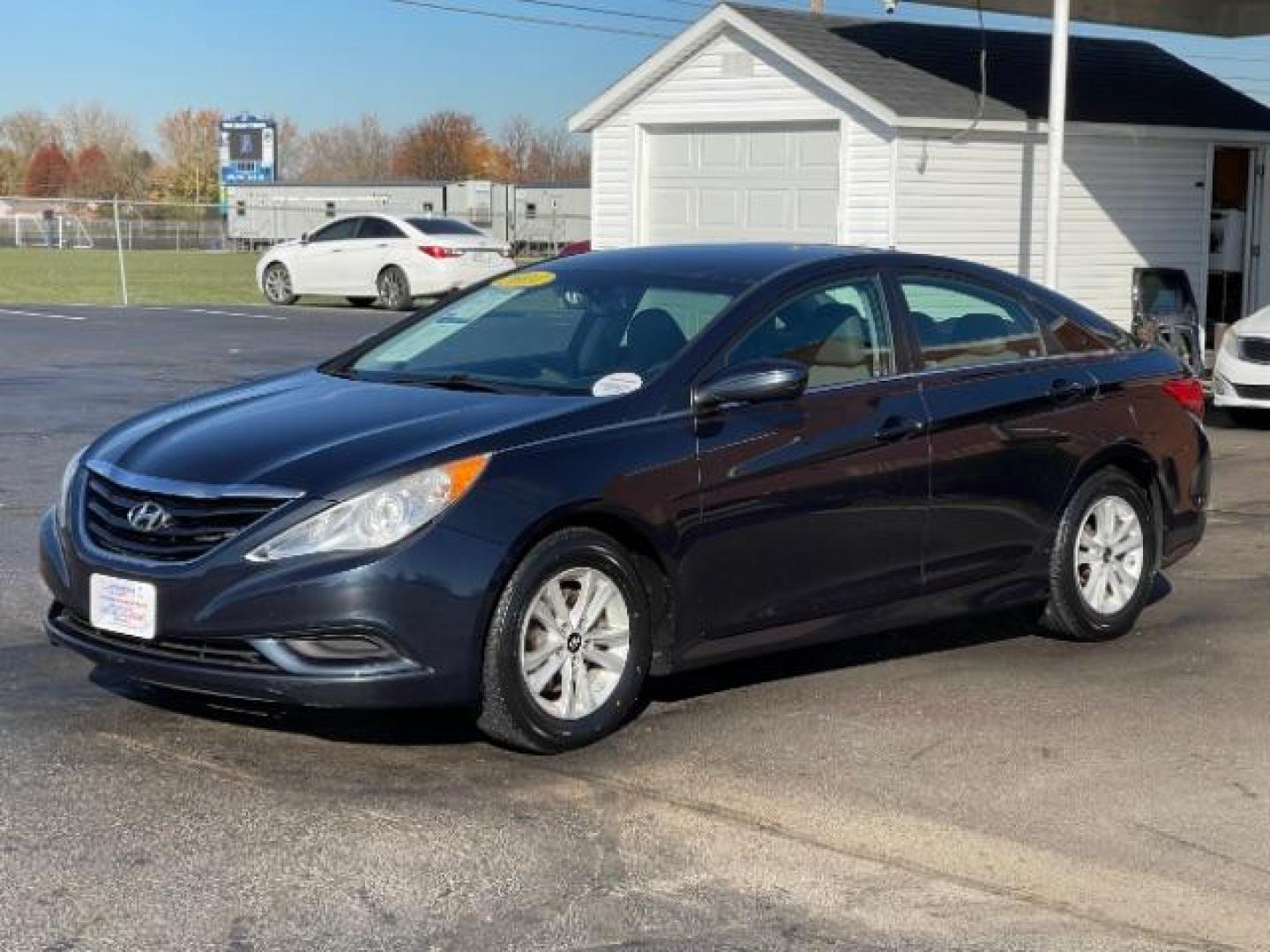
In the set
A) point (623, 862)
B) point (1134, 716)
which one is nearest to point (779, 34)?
point (1134, 716)

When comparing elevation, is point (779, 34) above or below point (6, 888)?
above

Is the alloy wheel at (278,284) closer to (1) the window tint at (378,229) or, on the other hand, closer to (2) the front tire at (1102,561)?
(1) the window tint at (378,229)

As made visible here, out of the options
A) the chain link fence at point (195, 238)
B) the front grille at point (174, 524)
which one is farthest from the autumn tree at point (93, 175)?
Result: the front grille at point (174, 524)

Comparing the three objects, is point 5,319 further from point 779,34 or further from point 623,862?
point 623,862

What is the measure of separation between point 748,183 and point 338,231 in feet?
38.7

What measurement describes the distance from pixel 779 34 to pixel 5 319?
11199 mm

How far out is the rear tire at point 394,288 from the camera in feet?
97.3

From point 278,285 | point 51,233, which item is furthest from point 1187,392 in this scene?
point 51,233

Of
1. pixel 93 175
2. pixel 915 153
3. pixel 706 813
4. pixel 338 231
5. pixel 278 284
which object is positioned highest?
pixel 93 175

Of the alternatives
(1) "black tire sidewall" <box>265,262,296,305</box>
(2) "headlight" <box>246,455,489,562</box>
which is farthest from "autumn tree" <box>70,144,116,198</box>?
(2) "headlight" <box>246,455,489,562</box>

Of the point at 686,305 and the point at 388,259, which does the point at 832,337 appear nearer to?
the point at 686,305

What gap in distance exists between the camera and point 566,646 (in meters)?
5.66

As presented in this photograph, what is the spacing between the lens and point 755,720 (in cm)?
612

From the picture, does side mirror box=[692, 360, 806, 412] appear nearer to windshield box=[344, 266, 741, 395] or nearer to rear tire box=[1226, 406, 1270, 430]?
windshield box=[344, 266, 741, 395]
